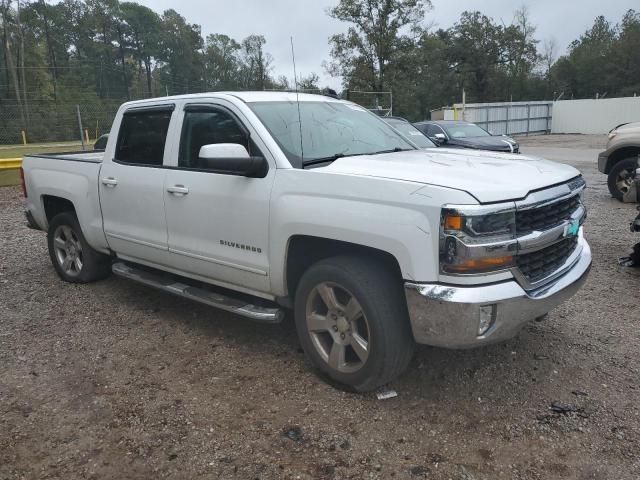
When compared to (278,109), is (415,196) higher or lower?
lower

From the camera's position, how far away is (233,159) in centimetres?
342

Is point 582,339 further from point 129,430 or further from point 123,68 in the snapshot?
point 123,68

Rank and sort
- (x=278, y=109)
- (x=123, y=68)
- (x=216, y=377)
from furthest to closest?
1. (x=123, y=68)
2. (x=278, y=109)
3. (x=216, y=377)

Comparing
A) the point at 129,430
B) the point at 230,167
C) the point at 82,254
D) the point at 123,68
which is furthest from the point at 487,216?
the point at 123,68

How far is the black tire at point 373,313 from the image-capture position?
3074 mm

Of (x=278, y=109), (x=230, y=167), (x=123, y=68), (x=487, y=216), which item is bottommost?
(x=487, y=216)

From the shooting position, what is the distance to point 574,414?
3.11 metres

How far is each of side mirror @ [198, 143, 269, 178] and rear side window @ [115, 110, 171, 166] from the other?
115 cm

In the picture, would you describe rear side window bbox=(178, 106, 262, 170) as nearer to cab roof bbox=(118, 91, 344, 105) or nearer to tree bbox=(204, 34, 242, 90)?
cab roof bbox=(118, 91, 344, 105)

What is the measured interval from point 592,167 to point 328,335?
1452 centimetres

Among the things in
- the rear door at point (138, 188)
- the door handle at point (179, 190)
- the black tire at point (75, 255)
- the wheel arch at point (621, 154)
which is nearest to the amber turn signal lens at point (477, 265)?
the door handle at point (179, 190)

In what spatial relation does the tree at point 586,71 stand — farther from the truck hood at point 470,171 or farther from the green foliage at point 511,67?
the truck hood at point 470,171

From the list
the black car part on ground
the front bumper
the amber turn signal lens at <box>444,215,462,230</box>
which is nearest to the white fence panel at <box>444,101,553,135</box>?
the black car part on ground

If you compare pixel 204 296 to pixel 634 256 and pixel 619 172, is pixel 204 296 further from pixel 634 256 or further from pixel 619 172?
pixel 619 172
